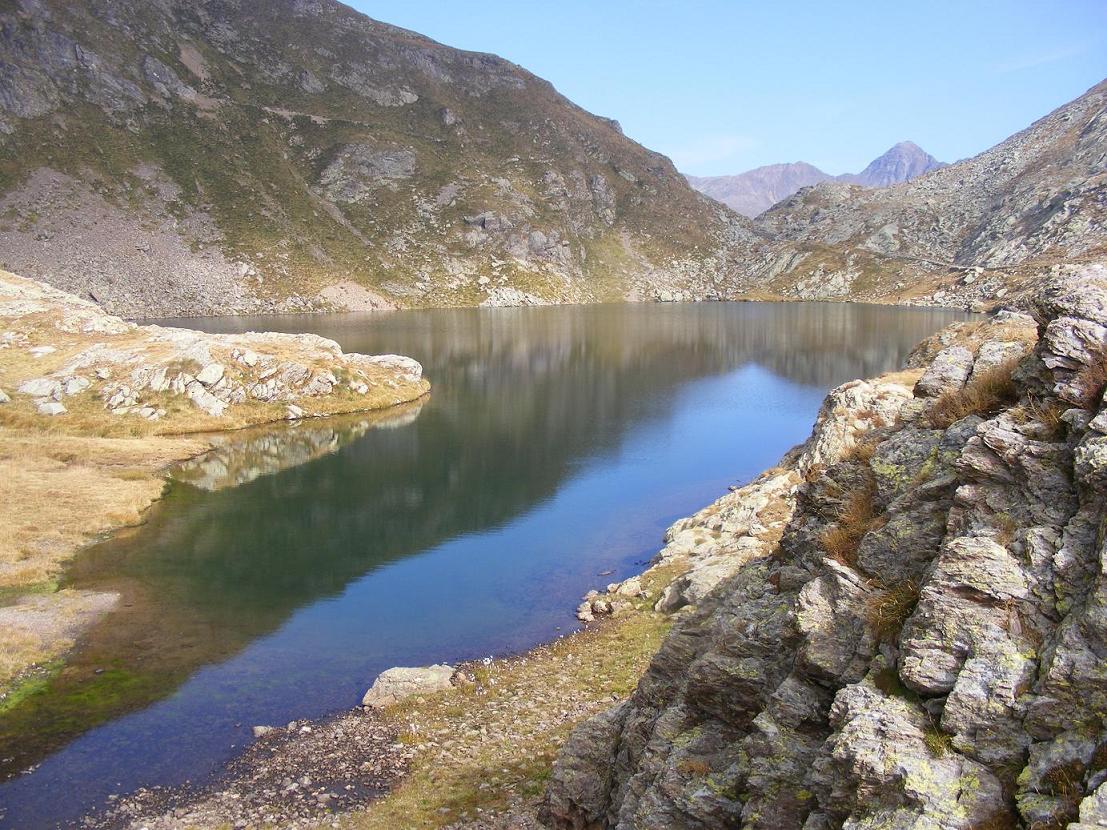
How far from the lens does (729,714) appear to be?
12.9m

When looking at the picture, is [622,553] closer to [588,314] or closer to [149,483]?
[149,483]

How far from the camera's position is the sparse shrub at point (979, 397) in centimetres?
1231

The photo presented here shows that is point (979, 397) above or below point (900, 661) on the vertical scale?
above

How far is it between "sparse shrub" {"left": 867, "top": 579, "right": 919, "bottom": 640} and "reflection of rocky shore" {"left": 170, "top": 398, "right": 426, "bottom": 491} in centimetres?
5330

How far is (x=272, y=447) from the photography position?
66688mm

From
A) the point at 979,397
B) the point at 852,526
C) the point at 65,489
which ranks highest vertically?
the point at 979,397

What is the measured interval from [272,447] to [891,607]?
210ft

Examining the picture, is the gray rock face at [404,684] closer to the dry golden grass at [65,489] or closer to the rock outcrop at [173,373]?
the dry golden grass at [65,489]

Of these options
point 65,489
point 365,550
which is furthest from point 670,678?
point 65,489

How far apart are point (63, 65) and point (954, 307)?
243 meters

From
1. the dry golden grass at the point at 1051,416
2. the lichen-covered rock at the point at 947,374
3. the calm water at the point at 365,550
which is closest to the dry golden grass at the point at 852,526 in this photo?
the lichen-covered rock at the point at 947,374

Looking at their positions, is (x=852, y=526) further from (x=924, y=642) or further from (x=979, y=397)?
(x=924, y=642)

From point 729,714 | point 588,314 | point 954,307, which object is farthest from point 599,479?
point 954,307

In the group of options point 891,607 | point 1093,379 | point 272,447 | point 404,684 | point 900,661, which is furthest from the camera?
point 272,447
